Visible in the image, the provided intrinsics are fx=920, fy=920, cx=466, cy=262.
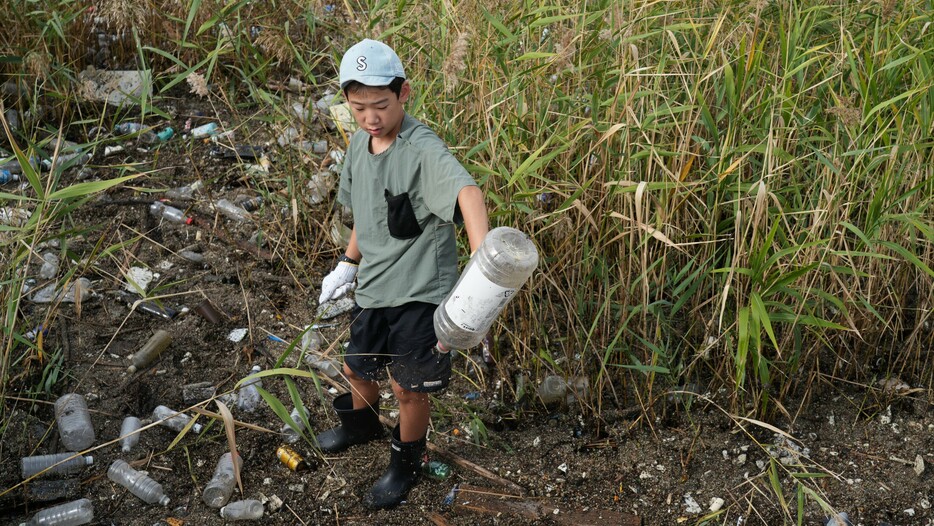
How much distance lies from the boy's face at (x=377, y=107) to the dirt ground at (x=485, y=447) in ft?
2.37

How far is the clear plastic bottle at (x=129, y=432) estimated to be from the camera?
279 centimetres

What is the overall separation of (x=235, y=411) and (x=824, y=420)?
190 cm

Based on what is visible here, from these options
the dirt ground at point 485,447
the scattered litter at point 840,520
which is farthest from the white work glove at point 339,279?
the scattered litter at point 840,520

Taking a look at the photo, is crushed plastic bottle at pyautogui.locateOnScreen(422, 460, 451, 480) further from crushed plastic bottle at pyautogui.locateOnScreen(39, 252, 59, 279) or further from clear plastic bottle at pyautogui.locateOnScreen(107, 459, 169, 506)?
crushed plastic bottle at pyautogui.locateOnScreen(39, 252, 59, 279)

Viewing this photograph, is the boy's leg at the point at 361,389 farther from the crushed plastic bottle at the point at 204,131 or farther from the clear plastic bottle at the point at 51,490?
the crushed plastic bottle at the point at 204,131

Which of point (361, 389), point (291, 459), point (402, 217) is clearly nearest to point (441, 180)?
point (402, 217)

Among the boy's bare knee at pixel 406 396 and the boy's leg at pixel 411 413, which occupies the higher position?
the boy's bare knee at pixel 406 396

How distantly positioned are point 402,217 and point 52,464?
4.17 ft

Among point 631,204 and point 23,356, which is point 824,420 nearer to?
point 631,204

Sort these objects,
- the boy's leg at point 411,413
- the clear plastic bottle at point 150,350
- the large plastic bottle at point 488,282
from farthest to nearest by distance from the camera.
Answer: the clear plastic bottle at point 150,350, the boy's leg at point 411,413, the large plastic bottle at point 488,282

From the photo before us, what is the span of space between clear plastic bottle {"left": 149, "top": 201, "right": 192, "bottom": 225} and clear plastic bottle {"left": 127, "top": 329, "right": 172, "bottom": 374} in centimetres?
75

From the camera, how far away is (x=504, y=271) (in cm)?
209

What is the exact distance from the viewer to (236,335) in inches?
130

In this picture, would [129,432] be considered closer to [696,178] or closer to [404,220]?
[404,220]
